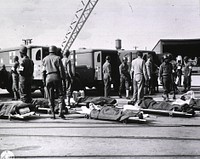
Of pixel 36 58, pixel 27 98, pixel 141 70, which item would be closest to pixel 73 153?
pixel 27 98

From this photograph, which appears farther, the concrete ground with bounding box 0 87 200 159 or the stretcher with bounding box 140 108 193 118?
the stretcher with bounding box 140 108 193 118

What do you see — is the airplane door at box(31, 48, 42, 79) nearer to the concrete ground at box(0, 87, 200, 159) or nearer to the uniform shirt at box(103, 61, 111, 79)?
the uniform shirt at box(103, 61, 111, 79)

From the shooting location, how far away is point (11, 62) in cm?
1543

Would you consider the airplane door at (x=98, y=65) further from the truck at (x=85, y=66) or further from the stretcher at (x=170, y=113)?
the stretcher at (x=170, y=113)

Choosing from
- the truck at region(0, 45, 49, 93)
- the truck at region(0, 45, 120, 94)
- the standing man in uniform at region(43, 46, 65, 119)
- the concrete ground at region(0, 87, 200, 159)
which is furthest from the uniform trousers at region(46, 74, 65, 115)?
the truck at region(0, 45, 120, 94)

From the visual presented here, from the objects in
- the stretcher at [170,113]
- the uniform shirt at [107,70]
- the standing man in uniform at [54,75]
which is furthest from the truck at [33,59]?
the stretcher at [170,113]

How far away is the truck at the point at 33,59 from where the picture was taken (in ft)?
45.1

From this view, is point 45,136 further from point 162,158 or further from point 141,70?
point 141,70

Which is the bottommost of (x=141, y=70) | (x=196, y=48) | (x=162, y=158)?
(x=162, y=158)

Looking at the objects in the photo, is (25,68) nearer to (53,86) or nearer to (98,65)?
(53,86)

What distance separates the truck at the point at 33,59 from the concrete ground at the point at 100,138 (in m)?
5.86

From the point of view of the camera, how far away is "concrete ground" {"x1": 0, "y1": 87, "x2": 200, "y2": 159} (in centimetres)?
469

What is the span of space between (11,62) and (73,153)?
37.7 ft

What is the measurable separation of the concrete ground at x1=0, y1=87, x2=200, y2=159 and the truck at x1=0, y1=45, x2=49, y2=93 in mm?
5859
